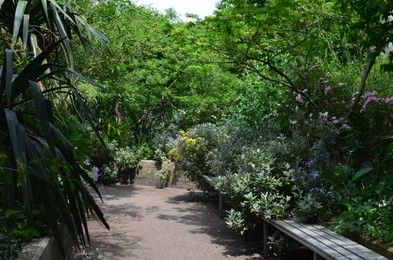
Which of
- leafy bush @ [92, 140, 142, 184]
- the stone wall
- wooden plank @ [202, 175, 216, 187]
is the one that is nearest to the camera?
wooden plank @ [202, 175, 216, 187]

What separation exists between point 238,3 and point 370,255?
3634mm

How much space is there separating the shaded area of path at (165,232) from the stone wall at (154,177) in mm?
931

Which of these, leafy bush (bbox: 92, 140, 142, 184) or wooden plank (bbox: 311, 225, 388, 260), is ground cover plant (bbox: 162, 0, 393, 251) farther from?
leafy bush (bbox: 92, 140, 142, 184)

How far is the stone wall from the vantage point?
10.2 m

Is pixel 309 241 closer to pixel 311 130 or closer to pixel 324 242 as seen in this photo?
pixel 324 242

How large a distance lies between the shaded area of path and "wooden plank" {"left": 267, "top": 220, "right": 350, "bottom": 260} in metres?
0.73

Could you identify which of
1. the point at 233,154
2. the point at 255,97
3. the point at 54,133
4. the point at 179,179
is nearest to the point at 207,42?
the point at 233,154

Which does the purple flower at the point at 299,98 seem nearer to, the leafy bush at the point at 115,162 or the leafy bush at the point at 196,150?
the leafy bush at the point at 196,150

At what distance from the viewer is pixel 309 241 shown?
14.1 feet

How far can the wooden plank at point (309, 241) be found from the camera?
12.8ft

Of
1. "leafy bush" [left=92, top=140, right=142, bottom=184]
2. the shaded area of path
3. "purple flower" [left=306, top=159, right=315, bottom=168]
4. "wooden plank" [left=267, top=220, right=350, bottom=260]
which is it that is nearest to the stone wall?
"leafy bush" [left=92, top=140, right=142, bottom=184]

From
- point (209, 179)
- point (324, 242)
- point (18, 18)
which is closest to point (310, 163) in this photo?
point (324, 242)

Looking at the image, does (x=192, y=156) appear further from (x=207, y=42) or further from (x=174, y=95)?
(x=174, y=95)

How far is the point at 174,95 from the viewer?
11.9m
